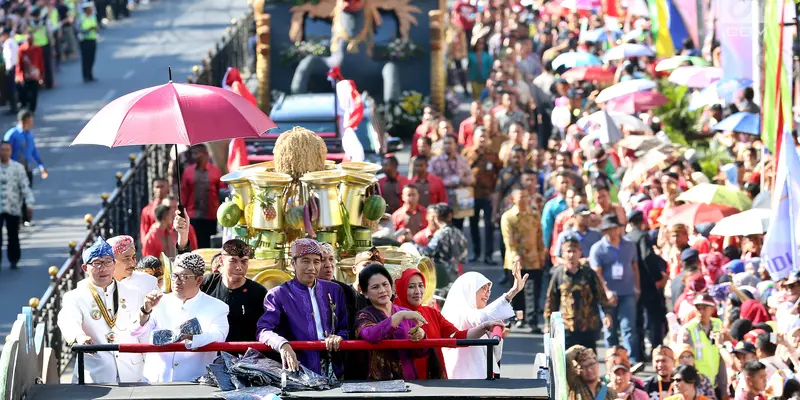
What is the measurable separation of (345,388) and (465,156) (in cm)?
1290

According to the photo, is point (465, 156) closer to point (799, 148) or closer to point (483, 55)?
point (799, 148)

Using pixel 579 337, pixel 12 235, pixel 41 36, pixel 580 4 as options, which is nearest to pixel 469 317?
pixel 579 337

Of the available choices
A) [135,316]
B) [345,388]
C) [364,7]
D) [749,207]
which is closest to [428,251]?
[749,207]

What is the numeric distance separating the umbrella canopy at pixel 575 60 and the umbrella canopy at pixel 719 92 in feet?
13.6

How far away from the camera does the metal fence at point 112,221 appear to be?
1809cm

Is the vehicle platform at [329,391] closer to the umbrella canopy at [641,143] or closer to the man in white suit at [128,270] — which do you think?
the man in white suit at [128,270]

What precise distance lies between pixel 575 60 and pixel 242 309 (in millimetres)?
19276

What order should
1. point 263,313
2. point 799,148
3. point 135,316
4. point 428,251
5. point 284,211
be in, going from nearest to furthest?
point 263,313 < point 135,316 < point 284,211 < point 428,251 < point 799,148

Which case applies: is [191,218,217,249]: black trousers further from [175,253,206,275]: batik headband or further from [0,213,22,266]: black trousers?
[175,253,206,275]: batik headband

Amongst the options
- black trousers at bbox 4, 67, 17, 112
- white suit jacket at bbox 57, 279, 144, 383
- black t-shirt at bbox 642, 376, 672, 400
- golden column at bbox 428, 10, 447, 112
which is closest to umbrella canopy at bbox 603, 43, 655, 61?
golden column at bbox 428, 10, 447, 112

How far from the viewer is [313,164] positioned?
14938 millimetres

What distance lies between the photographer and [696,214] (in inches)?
760

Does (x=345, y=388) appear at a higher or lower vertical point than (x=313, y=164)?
lower

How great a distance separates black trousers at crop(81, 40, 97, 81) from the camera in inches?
1480
